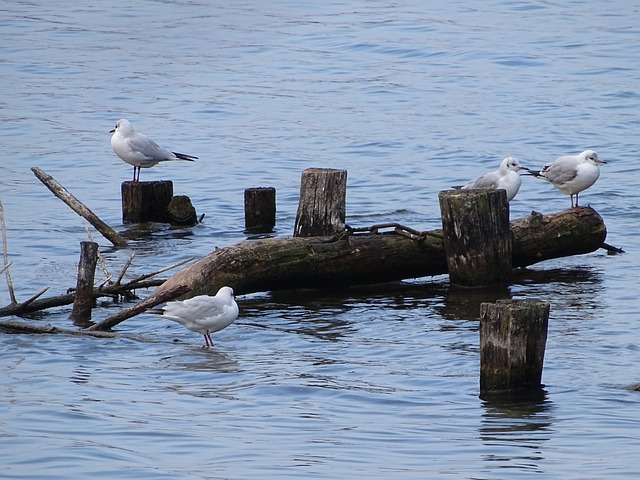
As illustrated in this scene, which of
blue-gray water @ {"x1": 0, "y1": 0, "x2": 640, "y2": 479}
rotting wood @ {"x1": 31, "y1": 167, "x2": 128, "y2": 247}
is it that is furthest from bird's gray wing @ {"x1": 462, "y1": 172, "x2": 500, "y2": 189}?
rotting wood @ {"x1": 31, "y1": 167, "x2": 128, "y2": 247}

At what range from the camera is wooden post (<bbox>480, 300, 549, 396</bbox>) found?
308 inches

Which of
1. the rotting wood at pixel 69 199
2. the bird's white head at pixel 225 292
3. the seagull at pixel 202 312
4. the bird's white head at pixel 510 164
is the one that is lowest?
the seagull at pixel 202 312

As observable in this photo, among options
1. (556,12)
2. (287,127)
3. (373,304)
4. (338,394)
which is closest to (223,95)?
(287,127)

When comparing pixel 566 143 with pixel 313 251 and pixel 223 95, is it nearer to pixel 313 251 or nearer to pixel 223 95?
pixel 223 95

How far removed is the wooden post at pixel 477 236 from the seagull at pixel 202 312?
8.29 ft

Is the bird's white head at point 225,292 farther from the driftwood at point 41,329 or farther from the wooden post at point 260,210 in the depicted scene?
the wooden post at point 260,210

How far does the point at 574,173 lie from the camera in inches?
530

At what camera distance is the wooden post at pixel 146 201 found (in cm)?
1463

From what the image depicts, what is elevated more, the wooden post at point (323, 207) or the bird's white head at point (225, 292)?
the wooden post at point (323, 207)

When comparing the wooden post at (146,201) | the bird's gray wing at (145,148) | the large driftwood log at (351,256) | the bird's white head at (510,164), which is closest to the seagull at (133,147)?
the bird's gray wing at (145,148)

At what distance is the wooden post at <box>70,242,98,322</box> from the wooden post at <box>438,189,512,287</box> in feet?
10.5

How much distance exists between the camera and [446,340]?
9.73 meters

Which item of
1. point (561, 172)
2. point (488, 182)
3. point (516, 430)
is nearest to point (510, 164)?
point (488, 182)

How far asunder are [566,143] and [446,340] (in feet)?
39.7
